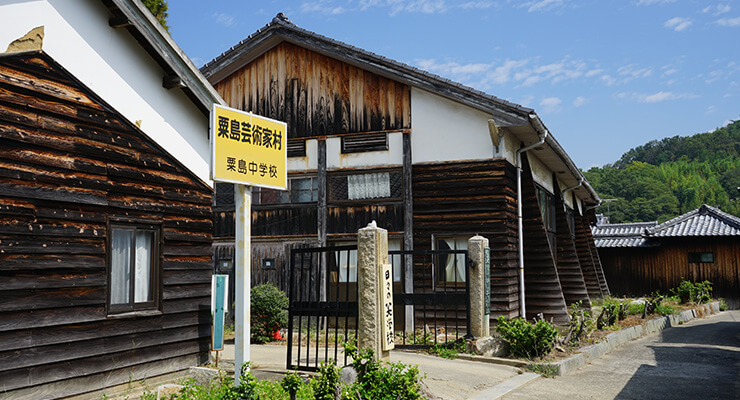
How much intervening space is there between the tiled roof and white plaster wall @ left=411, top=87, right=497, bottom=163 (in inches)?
641

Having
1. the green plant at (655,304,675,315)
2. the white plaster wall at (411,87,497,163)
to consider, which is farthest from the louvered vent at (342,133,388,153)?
the green plant at (655,304,675,315)

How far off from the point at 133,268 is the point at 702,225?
24.6m

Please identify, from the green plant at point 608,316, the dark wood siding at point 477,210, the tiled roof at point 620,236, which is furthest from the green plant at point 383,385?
the tiled roof at point 620,236

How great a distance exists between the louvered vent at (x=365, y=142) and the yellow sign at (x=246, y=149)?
8.08 meters

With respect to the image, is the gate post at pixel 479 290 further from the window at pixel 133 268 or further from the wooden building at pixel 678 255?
the wooden building at pixel 678 255

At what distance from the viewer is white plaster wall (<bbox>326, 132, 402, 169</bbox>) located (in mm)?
14906

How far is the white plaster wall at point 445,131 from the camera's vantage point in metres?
14.4

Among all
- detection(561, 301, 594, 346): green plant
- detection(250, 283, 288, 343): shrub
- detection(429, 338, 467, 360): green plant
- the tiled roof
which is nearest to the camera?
detection(429, 338, 467, 360): green plant

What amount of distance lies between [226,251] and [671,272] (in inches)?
770

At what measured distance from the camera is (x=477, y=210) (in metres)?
14.3

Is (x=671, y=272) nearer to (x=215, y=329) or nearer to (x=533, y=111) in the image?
(x=533, y=111)

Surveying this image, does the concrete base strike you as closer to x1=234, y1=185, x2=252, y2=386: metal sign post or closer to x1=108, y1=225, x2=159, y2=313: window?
x1=234, y1=185, x2=252, y2=386: metal sign post

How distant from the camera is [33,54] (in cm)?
702

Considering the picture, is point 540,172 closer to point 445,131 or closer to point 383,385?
point 445,131
